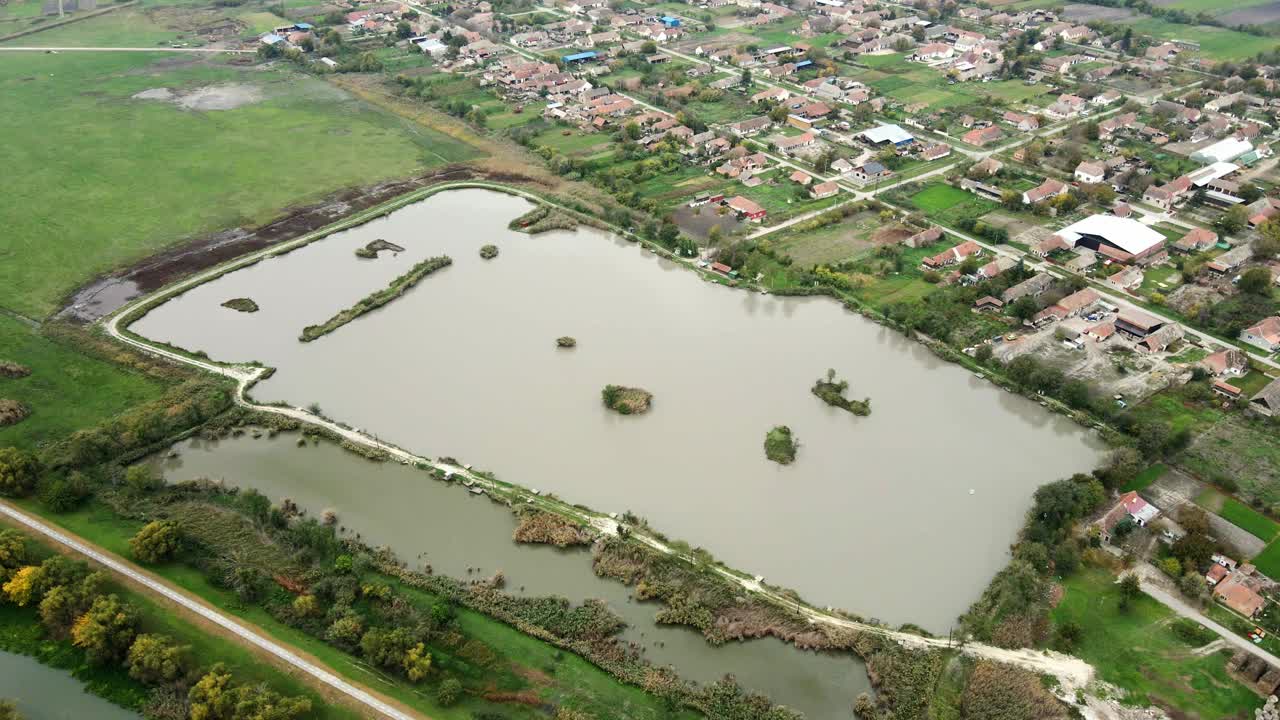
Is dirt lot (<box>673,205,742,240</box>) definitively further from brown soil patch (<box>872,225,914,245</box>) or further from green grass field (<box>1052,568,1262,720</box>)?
green grass field (<box>1052,568,1262,720</box>)

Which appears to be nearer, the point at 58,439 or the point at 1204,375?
the point at 58,439

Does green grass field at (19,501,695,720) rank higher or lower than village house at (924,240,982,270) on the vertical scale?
lower

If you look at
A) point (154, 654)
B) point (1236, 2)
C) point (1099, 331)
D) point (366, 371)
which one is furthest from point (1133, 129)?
point (154, 654)

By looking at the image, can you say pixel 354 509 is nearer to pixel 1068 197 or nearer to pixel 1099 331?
pixel 1099 331

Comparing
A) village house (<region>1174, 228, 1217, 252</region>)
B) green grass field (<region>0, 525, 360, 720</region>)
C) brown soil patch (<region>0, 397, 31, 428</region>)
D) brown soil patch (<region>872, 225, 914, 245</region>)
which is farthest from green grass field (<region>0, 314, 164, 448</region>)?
village house (<region>1174, 228, 1217, 252</region>)

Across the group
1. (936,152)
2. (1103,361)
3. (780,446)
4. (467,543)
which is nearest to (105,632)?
(467,543)

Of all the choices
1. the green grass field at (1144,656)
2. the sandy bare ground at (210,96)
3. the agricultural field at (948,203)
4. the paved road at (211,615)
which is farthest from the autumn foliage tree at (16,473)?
the agricultural field at (948,203)

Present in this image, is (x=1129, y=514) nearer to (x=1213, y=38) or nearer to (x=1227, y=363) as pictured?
(x=1227, y=363)
